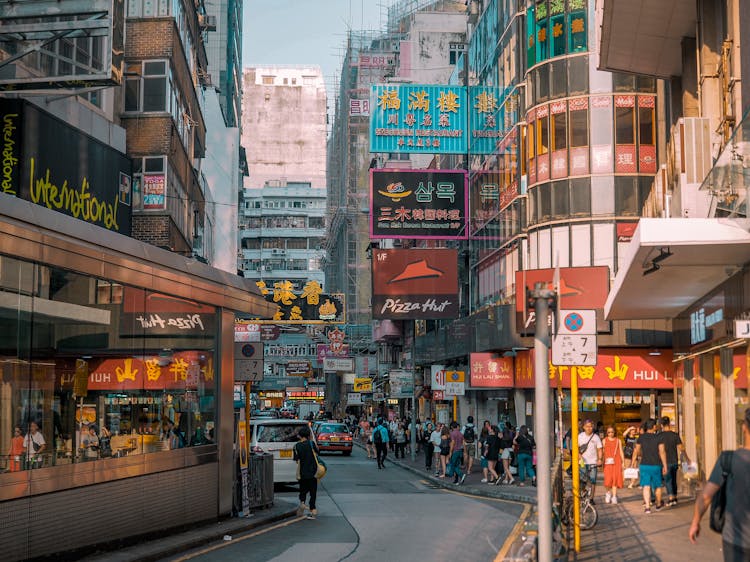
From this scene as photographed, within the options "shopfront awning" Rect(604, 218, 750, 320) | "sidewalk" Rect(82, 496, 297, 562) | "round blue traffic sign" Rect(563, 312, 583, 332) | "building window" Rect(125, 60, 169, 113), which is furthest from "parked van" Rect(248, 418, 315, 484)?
"round blue traffic sign" Rect(563, 312, 583, 332)

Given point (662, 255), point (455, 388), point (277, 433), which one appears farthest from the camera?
point (455, 388)

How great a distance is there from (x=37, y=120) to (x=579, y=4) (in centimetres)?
2067

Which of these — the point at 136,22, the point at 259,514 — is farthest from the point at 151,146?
the point at 259,514

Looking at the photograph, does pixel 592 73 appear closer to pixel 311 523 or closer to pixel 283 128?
pixel 311 523

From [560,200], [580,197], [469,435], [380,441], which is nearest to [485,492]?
[469,435]

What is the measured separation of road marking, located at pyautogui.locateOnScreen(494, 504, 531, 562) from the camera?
47.6ft

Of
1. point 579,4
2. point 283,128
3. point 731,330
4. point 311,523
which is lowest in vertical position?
point 311,523

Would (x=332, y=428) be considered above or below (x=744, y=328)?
below

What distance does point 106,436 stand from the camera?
13961 millimetres

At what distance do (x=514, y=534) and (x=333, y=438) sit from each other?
33.3 m

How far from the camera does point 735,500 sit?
770 centimetres

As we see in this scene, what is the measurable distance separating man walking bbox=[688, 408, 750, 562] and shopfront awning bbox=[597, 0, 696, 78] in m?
14.8

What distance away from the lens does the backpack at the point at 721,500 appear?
7879 mm

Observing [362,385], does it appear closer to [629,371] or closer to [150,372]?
[629,371]
